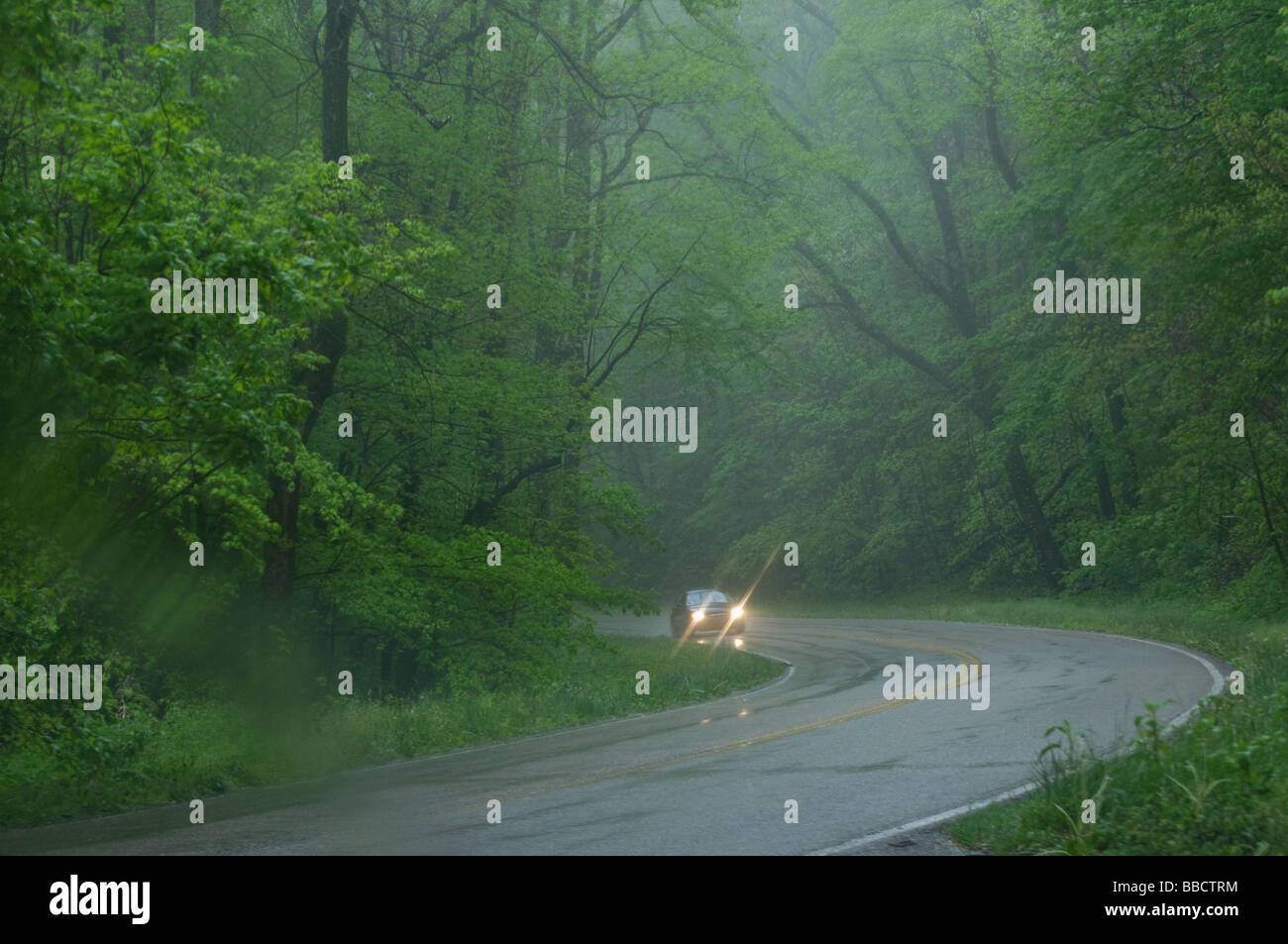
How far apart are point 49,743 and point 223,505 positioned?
6.05 meters

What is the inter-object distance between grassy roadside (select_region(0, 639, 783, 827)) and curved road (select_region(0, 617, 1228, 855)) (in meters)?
0.59

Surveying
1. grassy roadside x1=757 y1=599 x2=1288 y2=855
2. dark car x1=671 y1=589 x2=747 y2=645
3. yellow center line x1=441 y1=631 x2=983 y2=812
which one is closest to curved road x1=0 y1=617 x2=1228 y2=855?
yellow center line x1=441 y1=631 x2=983 y2=812

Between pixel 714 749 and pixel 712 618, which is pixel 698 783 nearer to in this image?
pixel 714 749

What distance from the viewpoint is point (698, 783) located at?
10867mm

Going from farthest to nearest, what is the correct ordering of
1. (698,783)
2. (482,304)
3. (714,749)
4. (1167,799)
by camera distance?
(482,304) < (714,749) < (698,783) < (1167,799)

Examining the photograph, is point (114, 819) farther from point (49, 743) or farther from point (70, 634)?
point (70, 634)

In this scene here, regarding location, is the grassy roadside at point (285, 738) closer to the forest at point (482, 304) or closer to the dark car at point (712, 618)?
the forest at point (482, 304)

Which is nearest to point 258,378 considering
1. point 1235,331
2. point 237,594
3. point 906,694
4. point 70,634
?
point 70,634

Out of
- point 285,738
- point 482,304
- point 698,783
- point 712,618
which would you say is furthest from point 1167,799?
point 712,618

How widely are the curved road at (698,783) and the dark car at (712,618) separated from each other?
14.7 m

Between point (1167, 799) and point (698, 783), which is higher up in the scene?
point (1167, 799)

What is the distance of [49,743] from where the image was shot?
35.3 feet

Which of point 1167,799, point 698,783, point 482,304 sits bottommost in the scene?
point 698,783

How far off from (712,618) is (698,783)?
23840mm
